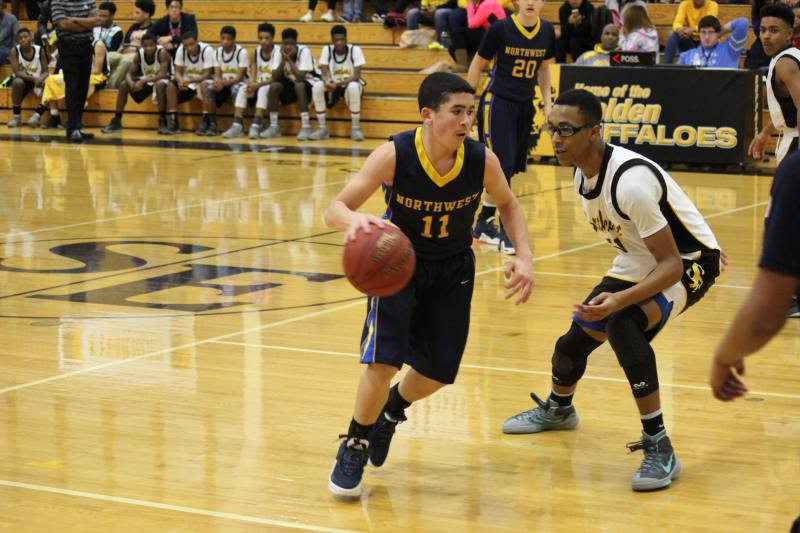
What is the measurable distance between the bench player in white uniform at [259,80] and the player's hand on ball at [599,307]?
531 inches

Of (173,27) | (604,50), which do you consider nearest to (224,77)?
(173,27)

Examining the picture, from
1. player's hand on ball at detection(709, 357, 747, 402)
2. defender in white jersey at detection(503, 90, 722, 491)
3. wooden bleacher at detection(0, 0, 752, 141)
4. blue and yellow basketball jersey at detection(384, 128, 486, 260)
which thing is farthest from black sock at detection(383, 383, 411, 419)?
wooden bleacher at detection(0, 0, 752, 141)

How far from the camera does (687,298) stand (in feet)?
14.8

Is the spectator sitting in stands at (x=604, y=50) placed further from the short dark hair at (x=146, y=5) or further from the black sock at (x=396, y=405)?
the black sock at (x=396, y=405)

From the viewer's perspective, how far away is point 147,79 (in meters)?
18.4

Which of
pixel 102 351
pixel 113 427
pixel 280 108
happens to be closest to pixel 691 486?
pixel 113 427

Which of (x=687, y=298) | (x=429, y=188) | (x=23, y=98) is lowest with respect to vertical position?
(x=23, y=98)

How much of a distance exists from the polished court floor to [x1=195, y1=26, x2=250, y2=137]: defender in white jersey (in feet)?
26.1

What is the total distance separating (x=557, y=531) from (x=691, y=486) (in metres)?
0.70

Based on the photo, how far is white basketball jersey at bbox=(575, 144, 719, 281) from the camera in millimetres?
4277

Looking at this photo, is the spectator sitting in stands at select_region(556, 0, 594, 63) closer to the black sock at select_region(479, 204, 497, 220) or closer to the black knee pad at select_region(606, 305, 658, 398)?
the black sock at select_region(479, 204, 497, 220)

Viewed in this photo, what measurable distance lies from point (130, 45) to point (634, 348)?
52.0 feet

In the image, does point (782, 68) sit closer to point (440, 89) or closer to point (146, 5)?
point (440, 89)

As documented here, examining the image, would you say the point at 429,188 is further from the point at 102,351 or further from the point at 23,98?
the point at 23,98
